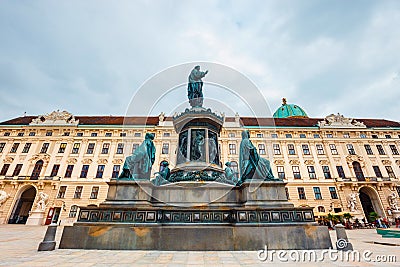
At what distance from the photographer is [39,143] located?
97.9 feet

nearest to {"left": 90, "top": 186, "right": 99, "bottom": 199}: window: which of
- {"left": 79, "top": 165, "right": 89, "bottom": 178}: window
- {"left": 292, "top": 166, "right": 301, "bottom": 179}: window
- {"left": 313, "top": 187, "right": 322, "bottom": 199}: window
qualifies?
{"left": 79, "top": 165, "right": 89, "bottom": 178}: window

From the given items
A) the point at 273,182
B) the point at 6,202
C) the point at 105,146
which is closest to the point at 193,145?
the point at 273,182

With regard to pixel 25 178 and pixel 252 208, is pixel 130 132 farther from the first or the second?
pixel 252 208

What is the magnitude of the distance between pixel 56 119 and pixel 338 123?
147ft

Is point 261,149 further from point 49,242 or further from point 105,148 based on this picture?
point 49,242

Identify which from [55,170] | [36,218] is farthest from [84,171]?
[36,218]

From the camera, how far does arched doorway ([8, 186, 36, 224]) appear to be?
2692cm

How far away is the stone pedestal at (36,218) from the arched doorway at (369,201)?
42074 mm

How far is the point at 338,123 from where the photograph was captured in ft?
105

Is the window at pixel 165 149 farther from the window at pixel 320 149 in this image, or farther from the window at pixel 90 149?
the window at pixel 320 149

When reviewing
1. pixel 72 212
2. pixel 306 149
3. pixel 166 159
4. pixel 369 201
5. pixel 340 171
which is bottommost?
pixel 72 212

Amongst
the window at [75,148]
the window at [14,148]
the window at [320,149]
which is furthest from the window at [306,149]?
the window at [14,148]

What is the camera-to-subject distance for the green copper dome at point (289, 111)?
152 feet

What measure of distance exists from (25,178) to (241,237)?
108ft
